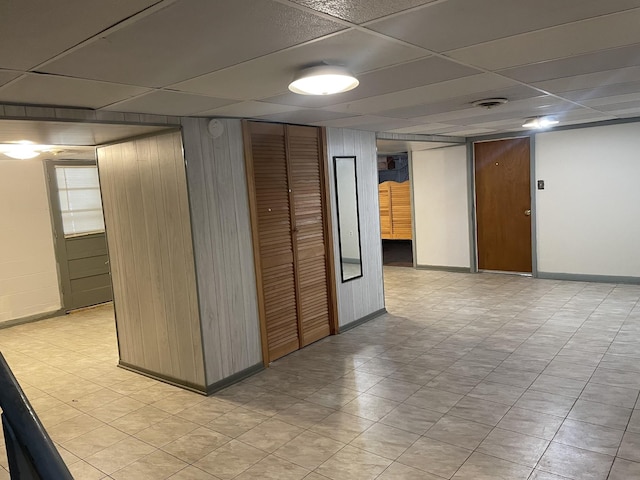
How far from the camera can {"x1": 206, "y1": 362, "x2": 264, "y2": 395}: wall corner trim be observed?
380cm

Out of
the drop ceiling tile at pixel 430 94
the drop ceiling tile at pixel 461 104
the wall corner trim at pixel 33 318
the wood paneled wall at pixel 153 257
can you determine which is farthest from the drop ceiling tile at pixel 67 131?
the wall corner trim at pixel 33 318

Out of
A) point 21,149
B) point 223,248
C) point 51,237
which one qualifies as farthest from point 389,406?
point 51,237

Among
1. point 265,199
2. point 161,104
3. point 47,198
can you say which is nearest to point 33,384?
point 265,199

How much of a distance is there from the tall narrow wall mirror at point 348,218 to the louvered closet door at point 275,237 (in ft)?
2.63

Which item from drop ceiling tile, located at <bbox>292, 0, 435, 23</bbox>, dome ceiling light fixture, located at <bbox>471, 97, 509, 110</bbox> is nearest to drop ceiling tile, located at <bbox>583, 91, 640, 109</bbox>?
dome ceiling light fixture, located at <bbox>471, 97, 509, 110</bbox>

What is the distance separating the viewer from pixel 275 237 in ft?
14.5

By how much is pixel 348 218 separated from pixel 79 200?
176 inches

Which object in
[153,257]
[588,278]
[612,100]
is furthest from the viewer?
[588,278]

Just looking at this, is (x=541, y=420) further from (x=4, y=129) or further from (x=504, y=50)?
(x=4, y=129)

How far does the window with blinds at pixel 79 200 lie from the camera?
276 inches

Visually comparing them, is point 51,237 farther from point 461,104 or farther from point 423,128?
point 461,104

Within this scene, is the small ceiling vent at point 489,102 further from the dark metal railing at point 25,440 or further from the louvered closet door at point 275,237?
the dark metal railing at point 25,440

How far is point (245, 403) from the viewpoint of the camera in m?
3.58

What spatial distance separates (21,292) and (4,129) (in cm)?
422
